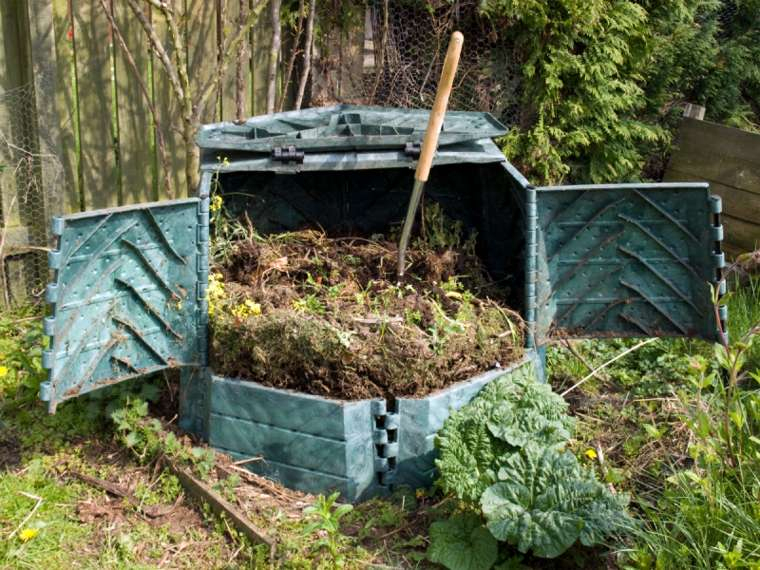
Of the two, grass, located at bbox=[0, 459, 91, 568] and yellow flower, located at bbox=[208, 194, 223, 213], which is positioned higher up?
yellow flower, located at bbox=[208, 194, 223, 213]

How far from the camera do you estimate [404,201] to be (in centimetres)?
486

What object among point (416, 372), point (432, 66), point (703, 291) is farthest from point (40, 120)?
point (703, 291)

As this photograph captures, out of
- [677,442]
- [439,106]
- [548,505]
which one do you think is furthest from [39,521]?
[677,442]

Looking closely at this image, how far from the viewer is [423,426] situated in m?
3.75

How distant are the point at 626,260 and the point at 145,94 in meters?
3.17

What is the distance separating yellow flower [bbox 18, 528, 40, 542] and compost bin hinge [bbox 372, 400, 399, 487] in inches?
53.6

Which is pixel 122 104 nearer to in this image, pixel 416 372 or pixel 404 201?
pixel 404 201

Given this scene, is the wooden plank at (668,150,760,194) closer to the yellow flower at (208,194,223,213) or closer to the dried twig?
the yellow flower at (208,194,223,213)

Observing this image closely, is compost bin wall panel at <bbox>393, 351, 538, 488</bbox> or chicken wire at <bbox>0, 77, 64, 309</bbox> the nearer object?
compost bin wall panel at <bbox>393, 351, 538, 488</bbox>

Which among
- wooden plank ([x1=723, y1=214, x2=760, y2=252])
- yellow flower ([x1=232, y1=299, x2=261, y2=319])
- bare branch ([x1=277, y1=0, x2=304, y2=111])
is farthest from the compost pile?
wooden plank ([x1=723, y1=214, x2=760, y2=252])

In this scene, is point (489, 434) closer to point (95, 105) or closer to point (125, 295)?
point (125, 295)

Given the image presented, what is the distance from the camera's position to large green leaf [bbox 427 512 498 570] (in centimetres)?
326

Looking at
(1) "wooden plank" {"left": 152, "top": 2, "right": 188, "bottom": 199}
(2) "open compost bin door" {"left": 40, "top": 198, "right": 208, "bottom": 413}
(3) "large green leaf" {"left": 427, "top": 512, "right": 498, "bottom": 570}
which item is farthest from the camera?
(1) "wooden plank" {"left": 152, "top": 2, "right": 188, "bottom": 199}

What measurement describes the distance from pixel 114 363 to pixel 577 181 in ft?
13.2
